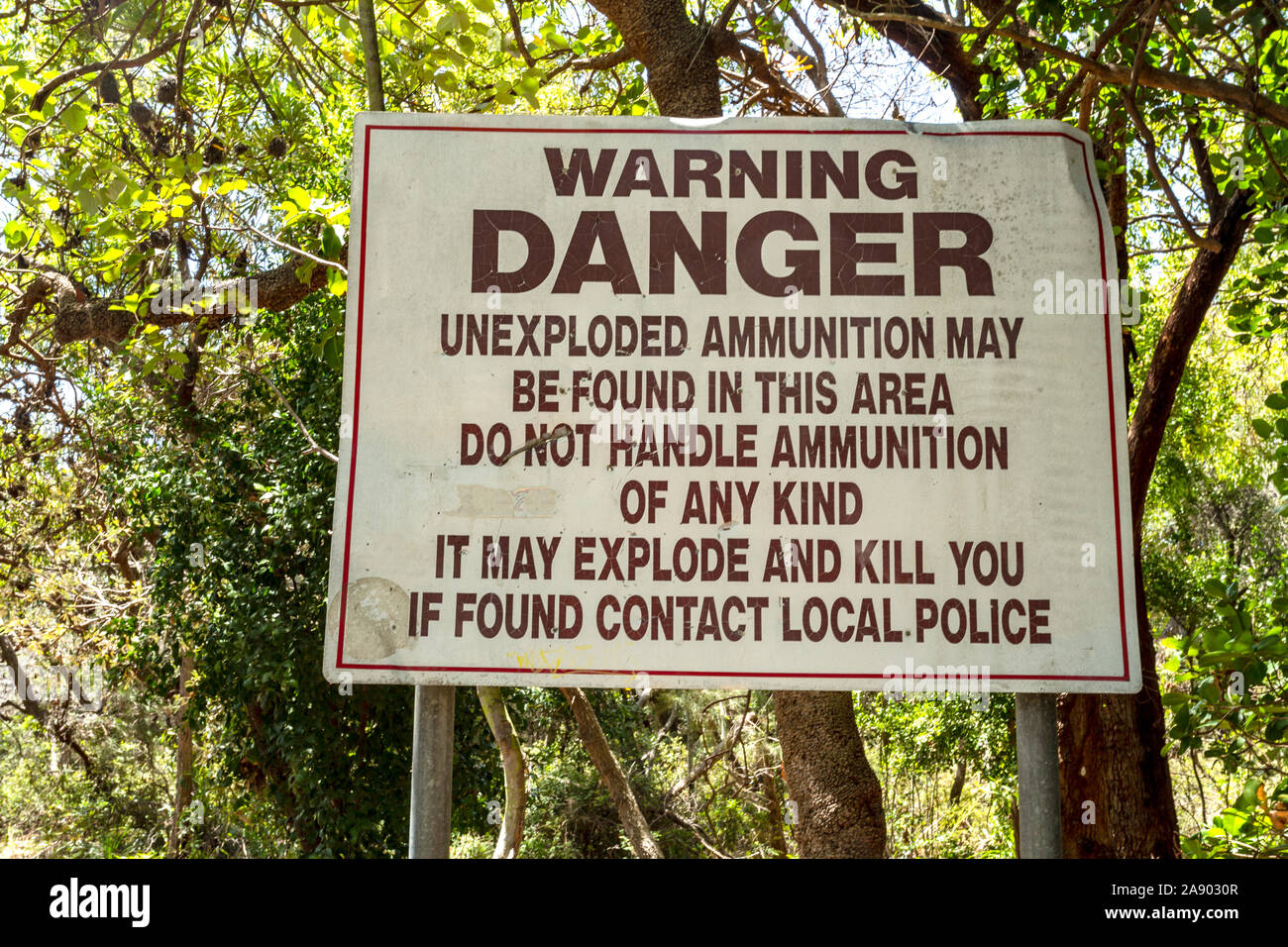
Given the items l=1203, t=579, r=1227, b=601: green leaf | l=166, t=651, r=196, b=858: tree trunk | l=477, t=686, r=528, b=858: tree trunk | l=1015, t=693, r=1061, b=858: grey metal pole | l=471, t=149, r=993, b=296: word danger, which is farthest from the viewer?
l=166, t=651, r=196, b=858: tree trunk

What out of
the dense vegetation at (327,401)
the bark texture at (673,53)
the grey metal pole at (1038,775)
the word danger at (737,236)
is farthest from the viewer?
the bark texture at (673,53)

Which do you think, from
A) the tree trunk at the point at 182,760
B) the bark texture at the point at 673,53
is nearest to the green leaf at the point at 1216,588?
the bark texture at the point at 673,53

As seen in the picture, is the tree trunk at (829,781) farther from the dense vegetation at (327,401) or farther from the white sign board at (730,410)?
the white sign board at (730,410)

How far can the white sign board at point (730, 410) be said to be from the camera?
255 cm

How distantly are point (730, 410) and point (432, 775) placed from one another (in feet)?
3.80

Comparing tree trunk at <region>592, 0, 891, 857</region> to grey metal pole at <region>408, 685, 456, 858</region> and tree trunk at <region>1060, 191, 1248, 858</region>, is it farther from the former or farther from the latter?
grey metal pole at <region>408, 685, 456, 858</region>

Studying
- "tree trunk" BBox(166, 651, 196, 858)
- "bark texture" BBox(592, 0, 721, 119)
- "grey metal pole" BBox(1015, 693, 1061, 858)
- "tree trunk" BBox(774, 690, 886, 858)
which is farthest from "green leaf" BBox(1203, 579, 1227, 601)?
"tree trunk" BBox(166, 651, 196, 858)

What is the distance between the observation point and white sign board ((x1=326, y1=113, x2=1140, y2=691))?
2.55m

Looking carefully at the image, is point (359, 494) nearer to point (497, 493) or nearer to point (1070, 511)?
point (497, 493)

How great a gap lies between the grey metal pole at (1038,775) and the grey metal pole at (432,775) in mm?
1367

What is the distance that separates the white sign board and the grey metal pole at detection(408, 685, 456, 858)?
0.08 meters

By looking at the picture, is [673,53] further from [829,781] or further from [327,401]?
[327,401]

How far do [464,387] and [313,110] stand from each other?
8289mm

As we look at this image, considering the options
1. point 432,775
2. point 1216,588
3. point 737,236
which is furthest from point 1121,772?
point 432,775
